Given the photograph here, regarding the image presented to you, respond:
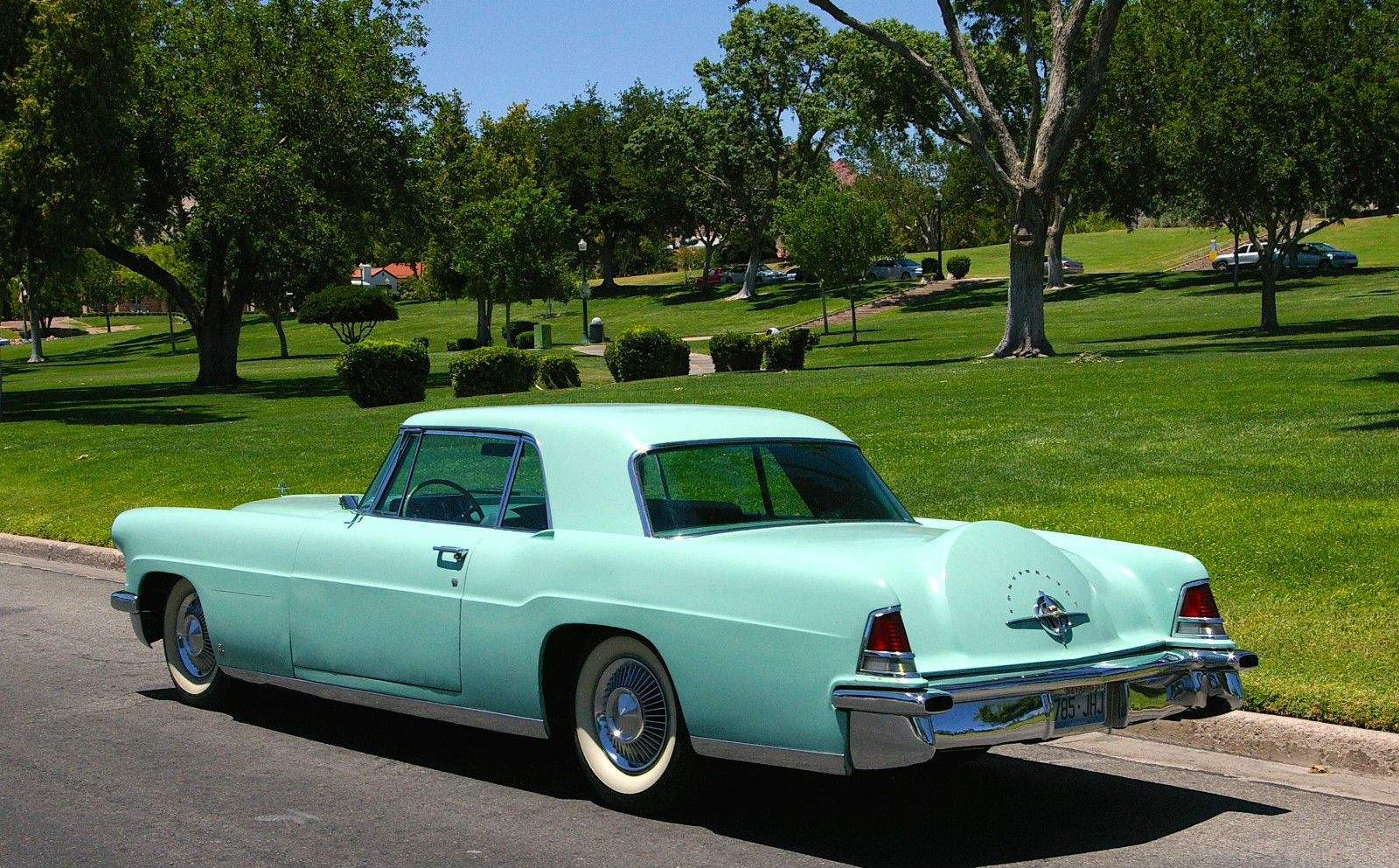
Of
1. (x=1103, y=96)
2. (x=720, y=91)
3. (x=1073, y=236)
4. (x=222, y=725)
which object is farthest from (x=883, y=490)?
(x=1073, y=236)

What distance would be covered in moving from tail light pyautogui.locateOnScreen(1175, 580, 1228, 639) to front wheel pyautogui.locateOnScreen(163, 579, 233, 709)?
179 inches

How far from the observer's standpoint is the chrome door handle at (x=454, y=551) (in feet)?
18.1

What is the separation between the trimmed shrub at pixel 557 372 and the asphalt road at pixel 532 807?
70.5 feet

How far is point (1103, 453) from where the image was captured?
1305cm

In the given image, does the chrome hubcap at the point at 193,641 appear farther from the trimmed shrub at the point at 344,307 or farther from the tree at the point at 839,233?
the trimmed shrub at the point at 344,307

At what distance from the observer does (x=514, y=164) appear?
242 ft

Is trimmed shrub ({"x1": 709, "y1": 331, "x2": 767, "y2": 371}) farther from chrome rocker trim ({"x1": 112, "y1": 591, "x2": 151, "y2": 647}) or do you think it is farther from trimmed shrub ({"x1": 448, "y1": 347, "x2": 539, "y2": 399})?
chrome rocker trim ({"x1": 112, "y1": 591, "x2": 151, "y2": 647})

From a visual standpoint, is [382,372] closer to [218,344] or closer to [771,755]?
[218,344]

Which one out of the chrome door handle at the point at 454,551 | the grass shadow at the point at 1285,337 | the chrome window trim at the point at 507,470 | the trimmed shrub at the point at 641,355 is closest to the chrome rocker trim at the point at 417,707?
the chrome door handle at the point at 454,551

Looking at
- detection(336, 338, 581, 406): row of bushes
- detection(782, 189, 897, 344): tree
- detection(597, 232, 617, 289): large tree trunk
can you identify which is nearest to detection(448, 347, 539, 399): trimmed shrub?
detection(336, 338, 581, 406): row of bushes

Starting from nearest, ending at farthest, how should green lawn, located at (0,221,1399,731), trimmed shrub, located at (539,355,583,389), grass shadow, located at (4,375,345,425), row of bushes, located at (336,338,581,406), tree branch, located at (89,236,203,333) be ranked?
1. green lawn, located at (0,221,1399,731)
2. row of bushes, located at (336,338,581,406)
3. grass shadow, located at (4,375,345,425)
4. trimmed shrub, located at (539,355,583,389)
5. tree branch, located at (89,236,203,333)

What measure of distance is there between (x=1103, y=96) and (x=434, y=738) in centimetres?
3802

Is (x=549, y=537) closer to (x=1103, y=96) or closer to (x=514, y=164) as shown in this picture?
(x=1103, y=96)

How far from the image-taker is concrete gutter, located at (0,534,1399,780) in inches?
227
